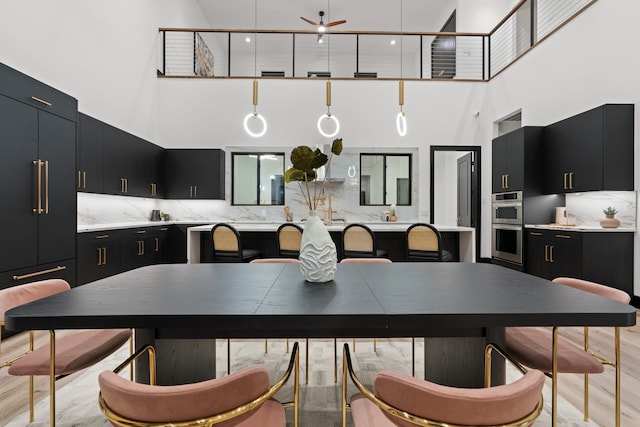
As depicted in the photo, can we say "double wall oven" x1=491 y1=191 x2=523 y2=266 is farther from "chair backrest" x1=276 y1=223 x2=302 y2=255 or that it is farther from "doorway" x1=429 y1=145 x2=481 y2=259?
"chair backrest" x1=276 y1=223 x2=302 y2=255

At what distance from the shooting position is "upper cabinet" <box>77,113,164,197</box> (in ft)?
15.3

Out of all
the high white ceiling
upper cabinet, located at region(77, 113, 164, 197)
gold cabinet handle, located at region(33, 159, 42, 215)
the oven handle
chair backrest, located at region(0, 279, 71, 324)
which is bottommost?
chair backrest, located at region(0, 279, 71, 324)

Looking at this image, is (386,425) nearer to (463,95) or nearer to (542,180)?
(542,180)

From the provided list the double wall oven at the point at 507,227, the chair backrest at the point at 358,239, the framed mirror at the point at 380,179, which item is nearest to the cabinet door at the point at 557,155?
the double wall oven at the point at 507,227

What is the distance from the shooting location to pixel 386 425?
3.55ft

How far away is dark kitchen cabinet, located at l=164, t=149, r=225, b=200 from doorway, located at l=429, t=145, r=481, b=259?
4.45m

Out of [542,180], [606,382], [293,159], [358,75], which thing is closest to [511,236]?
[542,180]

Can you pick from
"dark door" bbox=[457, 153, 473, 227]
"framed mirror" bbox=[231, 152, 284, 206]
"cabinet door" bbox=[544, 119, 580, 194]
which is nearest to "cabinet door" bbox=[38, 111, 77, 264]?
"framed mirror" bbox=[231, 152, 284, 206]

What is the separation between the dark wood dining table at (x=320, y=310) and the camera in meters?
1.13

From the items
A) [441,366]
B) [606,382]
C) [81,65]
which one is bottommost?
[606,382]

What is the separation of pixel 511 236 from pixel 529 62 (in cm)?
300

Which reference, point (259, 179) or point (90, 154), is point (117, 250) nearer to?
point (90, 154)

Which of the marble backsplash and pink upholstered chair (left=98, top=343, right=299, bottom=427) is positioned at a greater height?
the marble backsplash

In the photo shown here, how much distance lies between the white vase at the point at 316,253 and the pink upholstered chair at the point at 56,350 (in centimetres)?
97
